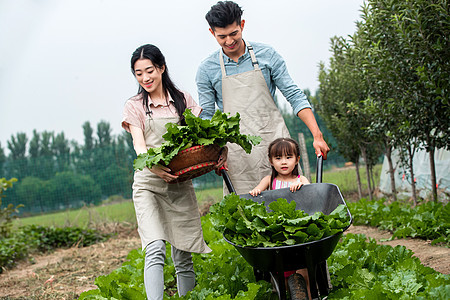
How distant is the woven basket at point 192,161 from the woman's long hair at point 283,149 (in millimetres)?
649

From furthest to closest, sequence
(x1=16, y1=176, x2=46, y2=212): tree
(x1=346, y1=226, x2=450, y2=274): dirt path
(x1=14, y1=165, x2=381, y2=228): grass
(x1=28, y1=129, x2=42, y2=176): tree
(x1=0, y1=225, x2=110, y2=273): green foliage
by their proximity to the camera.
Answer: (x1=28, y1=129, x2=42, y2=176): tree
(x1=16, y1=176, x2=46, y2=212): tree
(x1=14, y1=165, x2=381, y2=228): grass
(x1=0, y1=225, x2=110, y2=273): green foliage
(x1=346, y1=226, x2=450, y2=274): dirt path

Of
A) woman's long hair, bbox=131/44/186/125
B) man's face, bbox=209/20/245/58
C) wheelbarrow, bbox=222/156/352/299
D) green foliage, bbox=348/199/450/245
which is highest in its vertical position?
man's face, bbox=209/20/245/58

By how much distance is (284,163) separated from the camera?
11.2 ft

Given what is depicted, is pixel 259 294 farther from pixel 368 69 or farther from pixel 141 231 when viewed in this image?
pixel 368 69

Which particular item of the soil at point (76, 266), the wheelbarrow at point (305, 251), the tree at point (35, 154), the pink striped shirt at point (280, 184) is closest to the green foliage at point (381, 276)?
the wheelbarrow at point (305, 251)

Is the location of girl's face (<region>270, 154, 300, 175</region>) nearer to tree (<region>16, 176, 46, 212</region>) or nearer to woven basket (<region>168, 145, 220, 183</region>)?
woven basket (<region>168, 145, 220, 183</region>)

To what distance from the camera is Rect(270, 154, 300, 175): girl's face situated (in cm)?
340

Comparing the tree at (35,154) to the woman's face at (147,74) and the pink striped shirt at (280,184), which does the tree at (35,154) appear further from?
the pink striped shirt at (280,184)

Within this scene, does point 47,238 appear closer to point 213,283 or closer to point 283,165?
point 213,283

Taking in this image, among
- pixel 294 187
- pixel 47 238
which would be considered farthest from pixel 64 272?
pixel 294 187

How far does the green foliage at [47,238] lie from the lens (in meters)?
7.77

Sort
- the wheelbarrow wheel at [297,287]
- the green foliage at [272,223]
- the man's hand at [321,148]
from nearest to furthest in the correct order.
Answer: the green foliage at [272,223] → the wheelbarrow wheel at [297,287] → the man's hand at [321,148]

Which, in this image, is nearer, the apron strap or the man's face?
the man's face

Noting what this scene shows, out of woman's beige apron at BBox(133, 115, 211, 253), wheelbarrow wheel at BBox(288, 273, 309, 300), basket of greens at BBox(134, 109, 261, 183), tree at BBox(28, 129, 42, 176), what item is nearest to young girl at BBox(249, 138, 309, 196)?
basket of greens at BBox(134, 109, 261, 183)
